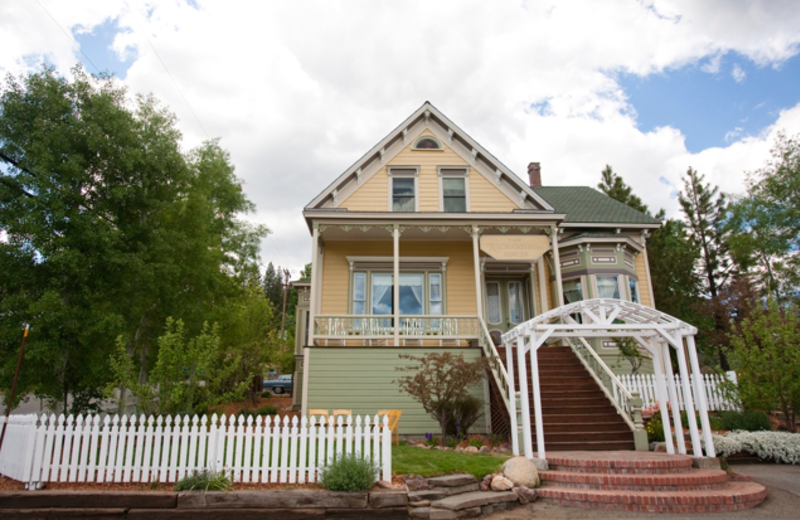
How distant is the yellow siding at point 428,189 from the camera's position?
52.8 ft

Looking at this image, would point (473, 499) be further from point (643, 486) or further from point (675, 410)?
point (675, 410)

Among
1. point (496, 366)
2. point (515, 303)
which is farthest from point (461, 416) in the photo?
point (515, 303)

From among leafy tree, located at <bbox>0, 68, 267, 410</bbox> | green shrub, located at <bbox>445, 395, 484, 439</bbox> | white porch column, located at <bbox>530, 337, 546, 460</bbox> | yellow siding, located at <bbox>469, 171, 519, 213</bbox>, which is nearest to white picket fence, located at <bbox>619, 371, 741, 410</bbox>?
green shrub, located at <bbox>445, 395, 484, 439</bbox>

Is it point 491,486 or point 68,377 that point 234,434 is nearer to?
point 491,486

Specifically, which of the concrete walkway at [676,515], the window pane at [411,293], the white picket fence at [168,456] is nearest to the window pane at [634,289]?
the window pane at [411,293]

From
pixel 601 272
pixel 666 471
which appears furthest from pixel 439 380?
pixel 601 272

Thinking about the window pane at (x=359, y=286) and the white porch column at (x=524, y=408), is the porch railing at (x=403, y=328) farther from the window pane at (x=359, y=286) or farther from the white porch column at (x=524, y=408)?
the white porch column at (x=524, y=408)

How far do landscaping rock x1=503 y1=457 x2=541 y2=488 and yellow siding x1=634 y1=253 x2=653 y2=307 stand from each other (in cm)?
1139

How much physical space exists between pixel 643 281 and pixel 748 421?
21.5 feet

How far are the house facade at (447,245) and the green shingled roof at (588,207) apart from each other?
0.46ft

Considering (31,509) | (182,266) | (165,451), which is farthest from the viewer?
(182,266)

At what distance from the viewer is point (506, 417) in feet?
35.4

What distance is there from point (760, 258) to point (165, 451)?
32996mm

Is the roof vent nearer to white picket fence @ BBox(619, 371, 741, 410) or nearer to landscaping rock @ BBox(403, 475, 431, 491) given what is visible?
white picket fence @ BBox(619, 371, 741, 410)
